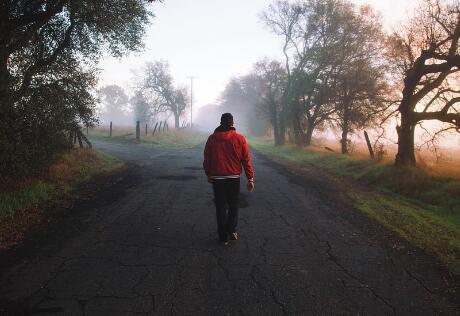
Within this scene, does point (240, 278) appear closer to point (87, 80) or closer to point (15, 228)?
point (15, 228)

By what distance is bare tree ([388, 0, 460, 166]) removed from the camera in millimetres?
13172

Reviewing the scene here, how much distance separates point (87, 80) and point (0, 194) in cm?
688

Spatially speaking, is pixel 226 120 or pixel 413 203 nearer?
pixel 226 120

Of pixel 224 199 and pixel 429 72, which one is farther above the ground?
pixel 429 72

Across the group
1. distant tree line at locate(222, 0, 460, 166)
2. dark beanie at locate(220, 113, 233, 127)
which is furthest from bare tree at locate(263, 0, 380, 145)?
dark beanie at locate(220, 113, 233, 127)

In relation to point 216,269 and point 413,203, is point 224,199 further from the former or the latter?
point 413,203

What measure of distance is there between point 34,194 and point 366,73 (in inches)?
807

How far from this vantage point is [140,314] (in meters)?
3.66

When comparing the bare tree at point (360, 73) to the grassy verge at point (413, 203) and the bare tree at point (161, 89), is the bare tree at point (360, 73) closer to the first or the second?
the grassy verge at point (413, 203)

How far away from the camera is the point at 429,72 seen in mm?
13891

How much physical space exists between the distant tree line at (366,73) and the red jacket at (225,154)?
10988 millimetres

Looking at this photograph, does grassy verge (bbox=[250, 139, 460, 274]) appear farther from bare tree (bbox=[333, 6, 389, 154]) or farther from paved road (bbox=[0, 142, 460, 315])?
bare tree (bbox=[333, 6, 389, 154])

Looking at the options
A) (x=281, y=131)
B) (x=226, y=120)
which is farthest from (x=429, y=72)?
(x=281, y=131)

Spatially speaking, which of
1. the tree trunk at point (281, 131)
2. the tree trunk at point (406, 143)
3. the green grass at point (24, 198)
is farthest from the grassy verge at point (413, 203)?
the tree trunk at point (281, 131)
